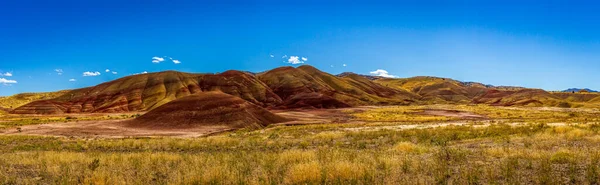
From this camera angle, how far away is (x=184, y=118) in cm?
4816

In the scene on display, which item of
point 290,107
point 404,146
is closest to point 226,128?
point 404,146

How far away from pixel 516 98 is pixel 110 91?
155 m

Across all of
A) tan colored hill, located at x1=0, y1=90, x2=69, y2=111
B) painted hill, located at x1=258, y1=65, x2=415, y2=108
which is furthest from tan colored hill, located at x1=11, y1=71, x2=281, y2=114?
tan colored hill, located at x1=0, y1=90, x2=69, y2=111

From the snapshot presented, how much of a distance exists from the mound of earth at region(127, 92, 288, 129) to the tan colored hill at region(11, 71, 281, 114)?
58.0 meters

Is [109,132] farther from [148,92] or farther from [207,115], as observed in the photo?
[148,92]

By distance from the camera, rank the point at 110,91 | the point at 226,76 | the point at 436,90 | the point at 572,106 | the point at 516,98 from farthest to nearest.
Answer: the point at 436,90 → the point at 516,98 → the point at 226,76 → the point at 110,91 → the point at 572,106

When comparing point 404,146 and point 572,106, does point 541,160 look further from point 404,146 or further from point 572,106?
point 572,106

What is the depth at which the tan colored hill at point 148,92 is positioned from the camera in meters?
104

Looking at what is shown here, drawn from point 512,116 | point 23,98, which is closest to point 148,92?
point 23,98

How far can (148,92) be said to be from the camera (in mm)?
118625

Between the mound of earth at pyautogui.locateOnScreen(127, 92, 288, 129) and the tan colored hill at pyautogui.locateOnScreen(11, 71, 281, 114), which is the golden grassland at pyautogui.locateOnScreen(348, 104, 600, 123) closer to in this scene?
the mound of earth at pyautogui.locateOnScreen(127, 92, 288, 129)

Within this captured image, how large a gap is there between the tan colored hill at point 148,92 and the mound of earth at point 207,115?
58.0m

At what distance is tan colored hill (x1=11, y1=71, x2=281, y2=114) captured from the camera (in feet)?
340

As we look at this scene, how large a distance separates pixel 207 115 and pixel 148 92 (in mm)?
79325
